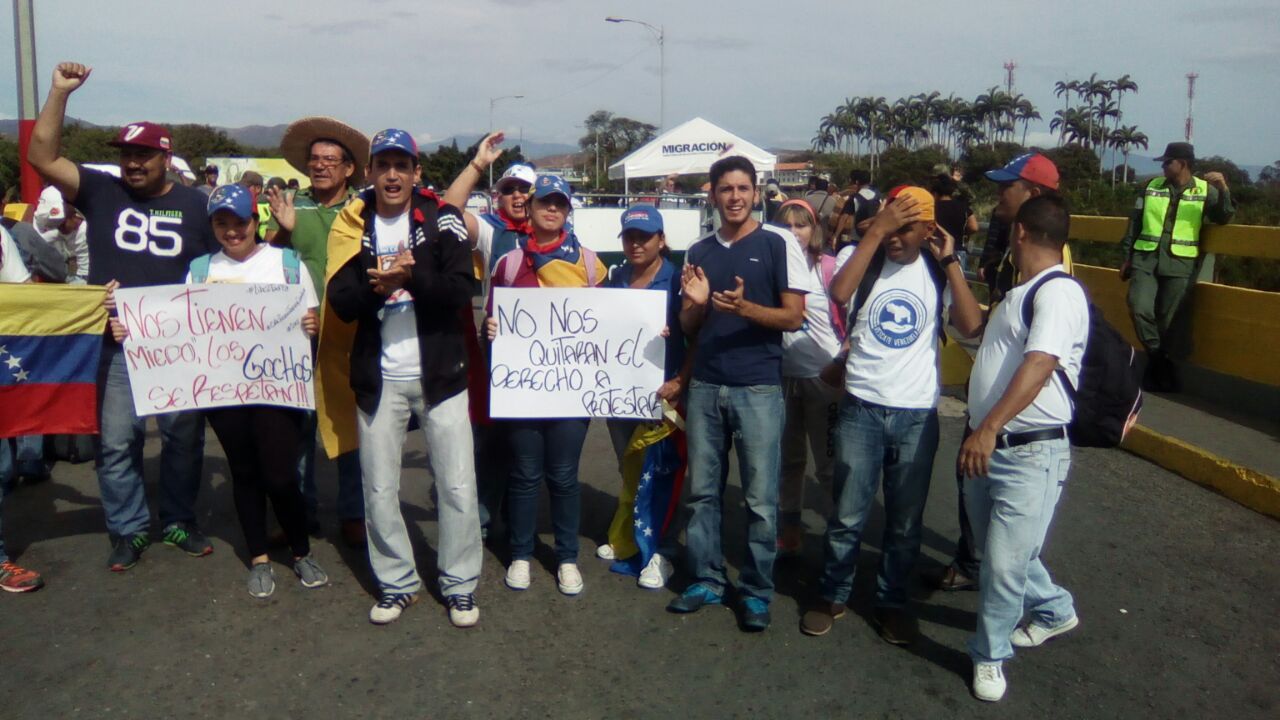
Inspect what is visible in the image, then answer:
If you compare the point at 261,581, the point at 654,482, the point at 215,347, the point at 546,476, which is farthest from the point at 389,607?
the point at 215,347

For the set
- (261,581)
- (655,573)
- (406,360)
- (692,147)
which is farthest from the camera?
(692,147)

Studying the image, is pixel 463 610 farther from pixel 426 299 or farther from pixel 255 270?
→ pixel 255 270

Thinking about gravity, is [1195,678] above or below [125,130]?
below

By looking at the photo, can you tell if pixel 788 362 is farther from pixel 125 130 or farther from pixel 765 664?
pixel 125 130

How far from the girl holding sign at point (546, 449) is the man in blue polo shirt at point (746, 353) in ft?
2.12

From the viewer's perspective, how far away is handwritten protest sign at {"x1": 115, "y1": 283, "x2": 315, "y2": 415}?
Answer: 474cm

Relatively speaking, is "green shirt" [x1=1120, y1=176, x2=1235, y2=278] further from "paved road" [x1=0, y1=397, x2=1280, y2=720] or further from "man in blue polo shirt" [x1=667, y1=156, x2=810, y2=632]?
"man in blue polo shirt" [x1=667, y1=156, x2=810, y2=632]

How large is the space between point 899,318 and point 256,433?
306cm

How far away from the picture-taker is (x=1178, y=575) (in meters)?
4.88

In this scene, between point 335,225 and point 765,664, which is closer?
point 765,664

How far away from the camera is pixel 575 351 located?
476 centimetres

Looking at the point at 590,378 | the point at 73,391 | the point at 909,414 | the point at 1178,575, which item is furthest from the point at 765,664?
the point at 73,391

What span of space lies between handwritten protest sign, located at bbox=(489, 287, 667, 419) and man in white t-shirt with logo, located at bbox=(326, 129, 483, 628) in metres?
0.29

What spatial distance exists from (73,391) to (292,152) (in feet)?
5.41
